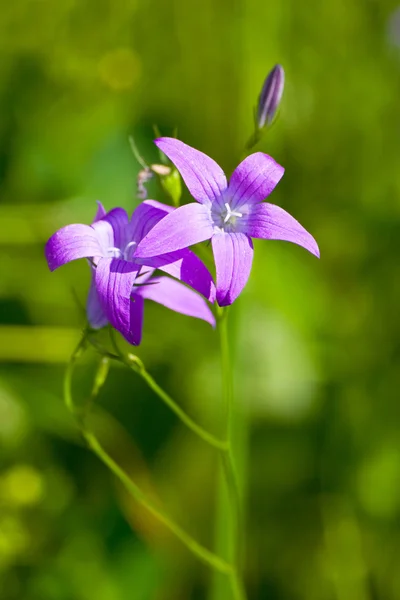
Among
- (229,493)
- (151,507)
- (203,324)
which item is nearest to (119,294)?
(151,507)

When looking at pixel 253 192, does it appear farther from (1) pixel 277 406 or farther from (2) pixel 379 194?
(2) pixel 379 194

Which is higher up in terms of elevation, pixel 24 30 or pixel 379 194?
pixel 24 30

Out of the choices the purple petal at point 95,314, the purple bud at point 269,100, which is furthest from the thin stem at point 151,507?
the purple bud at point 269,100

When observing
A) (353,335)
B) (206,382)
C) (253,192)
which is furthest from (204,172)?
(353,335)

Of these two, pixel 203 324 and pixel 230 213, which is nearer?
pixel 230 213

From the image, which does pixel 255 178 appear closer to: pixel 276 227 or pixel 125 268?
pixel 276 227

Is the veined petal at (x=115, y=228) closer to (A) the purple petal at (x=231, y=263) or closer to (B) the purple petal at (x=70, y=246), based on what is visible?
(B) the purple petal at (x=70, y=246)
